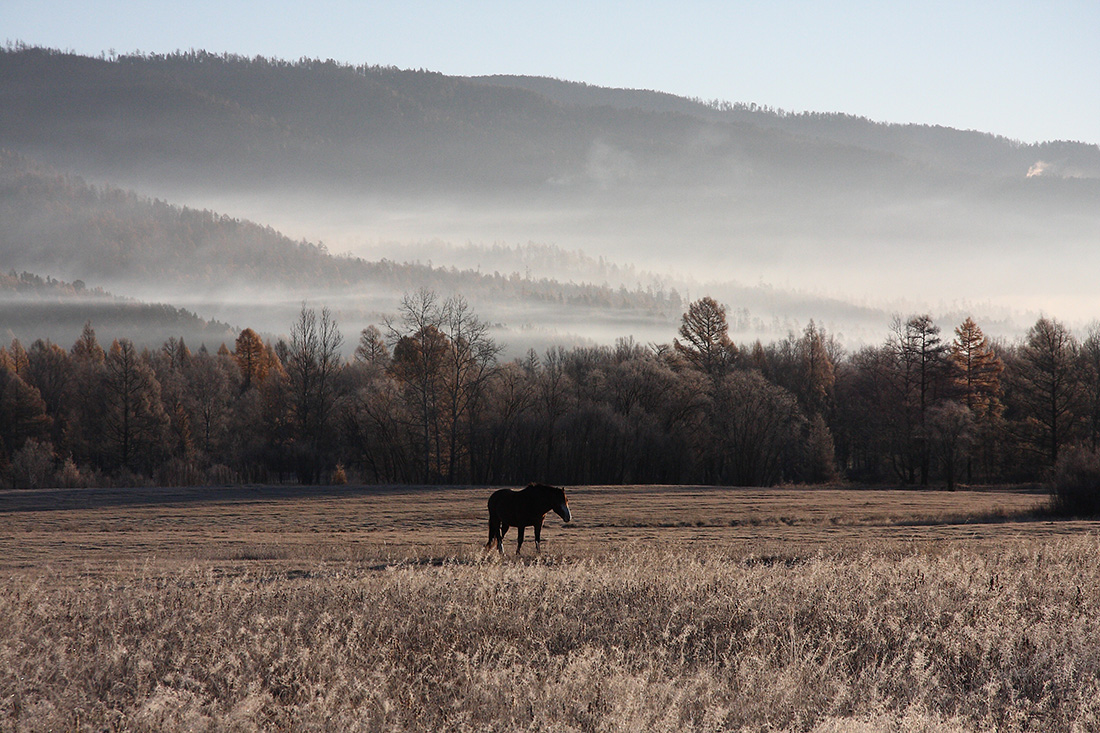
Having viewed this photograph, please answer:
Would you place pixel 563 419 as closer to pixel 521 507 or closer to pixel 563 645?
pixel 521 507

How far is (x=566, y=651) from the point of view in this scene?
11.0 metres

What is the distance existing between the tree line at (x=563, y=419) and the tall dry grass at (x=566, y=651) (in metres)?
45.9

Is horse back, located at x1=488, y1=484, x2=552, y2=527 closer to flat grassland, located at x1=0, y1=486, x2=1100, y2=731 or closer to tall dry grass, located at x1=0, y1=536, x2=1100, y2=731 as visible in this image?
flat grassland, located at x1=0, y1=486, x2=1100, y2=731

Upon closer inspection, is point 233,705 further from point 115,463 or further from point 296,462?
point 115,463

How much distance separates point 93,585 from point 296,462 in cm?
4970

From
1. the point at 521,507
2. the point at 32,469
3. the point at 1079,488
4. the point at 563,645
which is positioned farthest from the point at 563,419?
the point at 563,645

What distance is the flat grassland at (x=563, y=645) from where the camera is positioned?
28.0 feet

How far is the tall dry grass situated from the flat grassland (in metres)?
0.04

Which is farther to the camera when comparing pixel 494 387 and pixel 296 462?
pixel 494 387

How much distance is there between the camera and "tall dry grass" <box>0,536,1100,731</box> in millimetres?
8484

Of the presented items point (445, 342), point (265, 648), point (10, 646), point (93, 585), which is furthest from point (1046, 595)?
point (445, 342)

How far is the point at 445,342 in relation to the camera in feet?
206

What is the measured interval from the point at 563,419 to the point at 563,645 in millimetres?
52336

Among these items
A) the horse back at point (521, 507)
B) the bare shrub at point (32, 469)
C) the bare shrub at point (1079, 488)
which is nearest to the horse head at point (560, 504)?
the horse back at point (521, 507)
